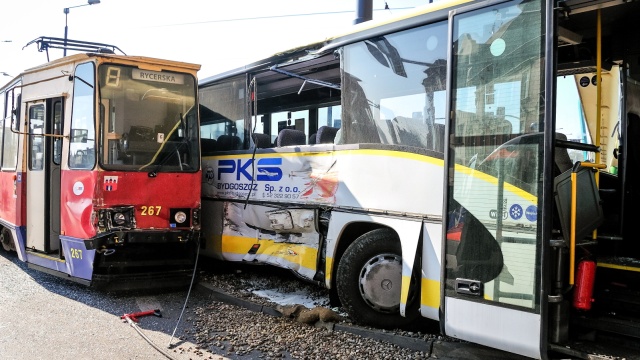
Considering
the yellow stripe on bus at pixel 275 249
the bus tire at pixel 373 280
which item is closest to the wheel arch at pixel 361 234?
the bus tire at pixel 373 280

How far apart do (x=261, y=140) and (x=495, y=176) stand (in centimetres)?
396

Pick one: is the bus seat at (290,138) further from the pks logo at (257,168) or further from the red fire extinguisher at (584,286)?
the red fire extinguisher at (584,286)

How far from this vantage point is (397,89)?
5.35m

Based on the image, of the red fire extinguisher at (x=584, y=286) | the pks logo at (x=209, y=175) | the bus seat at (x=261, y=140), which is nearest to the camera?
the red fire extinguisher at (x=584, y=286)

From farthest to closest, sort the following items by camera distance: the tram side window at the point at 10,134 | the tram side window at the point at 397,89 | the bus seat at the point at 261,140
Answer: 1. the tram side window at the point at 10,134
2. the bus seat at the point at 261,140
3. the tram side window at the point at 397,89

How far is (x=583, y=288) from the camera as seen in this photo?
12.8 ft

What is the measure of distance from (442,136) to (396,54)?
107 cm

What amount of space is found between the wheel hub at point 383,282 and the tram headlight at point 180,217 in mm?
2957

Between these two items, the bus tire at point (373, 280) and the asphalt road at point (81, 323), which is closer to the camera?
the asphalt road at point (81, 323)

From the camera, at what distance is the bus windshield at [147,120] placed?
6.80m

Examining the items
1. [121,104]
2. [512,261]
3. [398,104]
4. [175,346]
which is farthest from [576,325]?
[121,104]

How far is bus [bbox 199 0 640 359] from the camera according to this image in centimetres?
380

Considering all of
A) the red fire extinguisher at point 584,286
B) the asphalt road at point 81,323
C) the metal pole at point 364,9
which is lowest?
the asphalt road at point 81,323

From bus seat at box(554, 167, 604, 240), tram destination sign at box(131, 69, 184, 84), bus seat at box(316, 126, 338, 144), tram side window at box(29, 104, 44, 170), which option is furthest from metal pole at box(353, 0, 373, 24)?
bus seat at box(554, 167, 604, 240)
